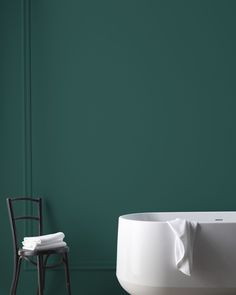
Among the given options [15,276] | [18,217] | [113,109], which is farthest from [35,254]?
[113,109]

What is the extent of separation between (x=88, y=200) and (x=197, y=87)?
46.9 inches

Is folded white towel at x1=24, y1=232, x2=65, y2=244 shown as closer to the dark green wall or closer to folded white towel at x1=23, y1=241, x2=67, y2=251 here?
folded white towel at x1=23, y1=241, x2=67, y2=251

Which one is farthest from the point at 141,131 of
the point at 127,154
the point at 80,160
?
the point at 80,160

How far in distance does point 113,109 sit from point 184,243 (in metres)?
1.34

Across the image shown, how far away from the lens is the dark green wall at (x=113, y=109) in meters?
4.42

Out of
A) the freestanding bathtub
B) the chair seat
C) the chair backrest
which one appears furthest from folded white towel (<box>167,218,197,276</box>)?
the chair backrest

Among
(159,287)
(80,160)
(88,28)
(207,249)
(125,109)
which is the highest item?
(88,28)

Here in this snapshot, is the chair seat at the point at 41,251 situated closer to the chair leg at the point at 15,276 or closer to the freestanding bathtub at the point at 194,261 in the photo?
the chair leg at the point at 15,276

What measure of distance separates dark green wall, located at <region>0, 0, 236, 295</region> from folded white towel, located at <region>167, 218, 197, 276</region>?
0.86 metres

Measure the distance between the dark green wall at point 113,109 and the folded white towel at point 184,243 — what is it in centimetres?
86

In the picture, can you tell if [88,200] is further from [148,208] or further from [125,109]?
[125,109]

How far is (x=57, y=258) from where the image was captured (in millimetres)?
4344

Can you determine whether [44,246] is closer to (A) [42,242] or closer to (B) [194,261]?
(A) [42,242]

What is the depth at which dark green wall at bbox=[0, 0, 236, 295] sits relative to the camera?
4.42 meters
